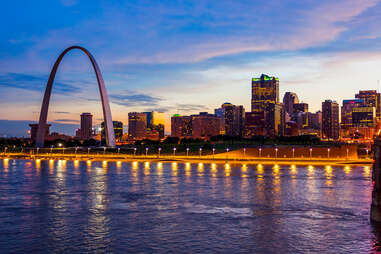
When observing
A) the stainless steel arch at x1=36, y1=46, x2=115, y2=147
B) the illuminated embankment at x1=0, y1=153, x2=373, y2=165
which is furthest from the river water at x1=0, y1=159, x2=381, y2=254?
the stainless steel arch at x1=36, y1=46, x2=115, y2=147

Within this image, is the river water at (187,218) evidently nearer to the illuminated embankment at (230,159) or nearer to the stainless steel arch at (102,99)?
the illuminated embankment at (230,159)

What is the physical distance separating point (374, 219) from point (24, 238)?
64.5 feet

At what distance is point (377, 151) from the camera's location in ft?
76.5

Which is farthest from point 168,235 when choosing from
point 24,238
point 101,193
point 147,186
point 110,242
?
point 147,186

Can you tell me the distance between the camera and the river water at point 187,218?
20.3 meters

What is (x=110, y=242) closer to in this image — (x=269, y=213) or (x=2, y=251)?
(x=2, y=251)

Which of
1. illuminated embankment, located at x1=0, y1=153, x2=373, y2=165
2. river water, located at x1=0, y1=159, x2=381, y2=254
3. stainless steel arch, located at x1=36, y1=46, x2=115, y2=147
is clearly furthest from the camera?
stainless steel arch, located at x1=36, y1=46, x2=115, y2=147

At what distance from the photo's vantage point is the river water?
20283mm

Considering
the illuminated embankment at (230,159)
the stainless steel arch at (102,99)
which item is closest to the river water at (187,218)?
the illuminated embankment at (230,159)

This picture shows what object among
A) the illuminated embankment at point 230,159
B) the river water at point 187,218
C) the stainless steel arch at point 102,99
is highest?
the stainless steel arch at point 102,99

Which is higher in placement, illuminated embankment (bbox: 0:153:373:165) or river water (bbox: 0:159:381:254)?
illuminated embankment (bbox: 0:153:373:165)

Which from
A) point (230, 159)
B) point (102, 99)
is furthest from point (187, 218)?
point (102, 99)

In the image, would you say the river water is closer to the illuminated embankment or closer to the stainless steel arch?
the illuminated embankment

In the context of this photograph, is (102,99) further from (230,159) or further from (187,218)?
(187,218)
